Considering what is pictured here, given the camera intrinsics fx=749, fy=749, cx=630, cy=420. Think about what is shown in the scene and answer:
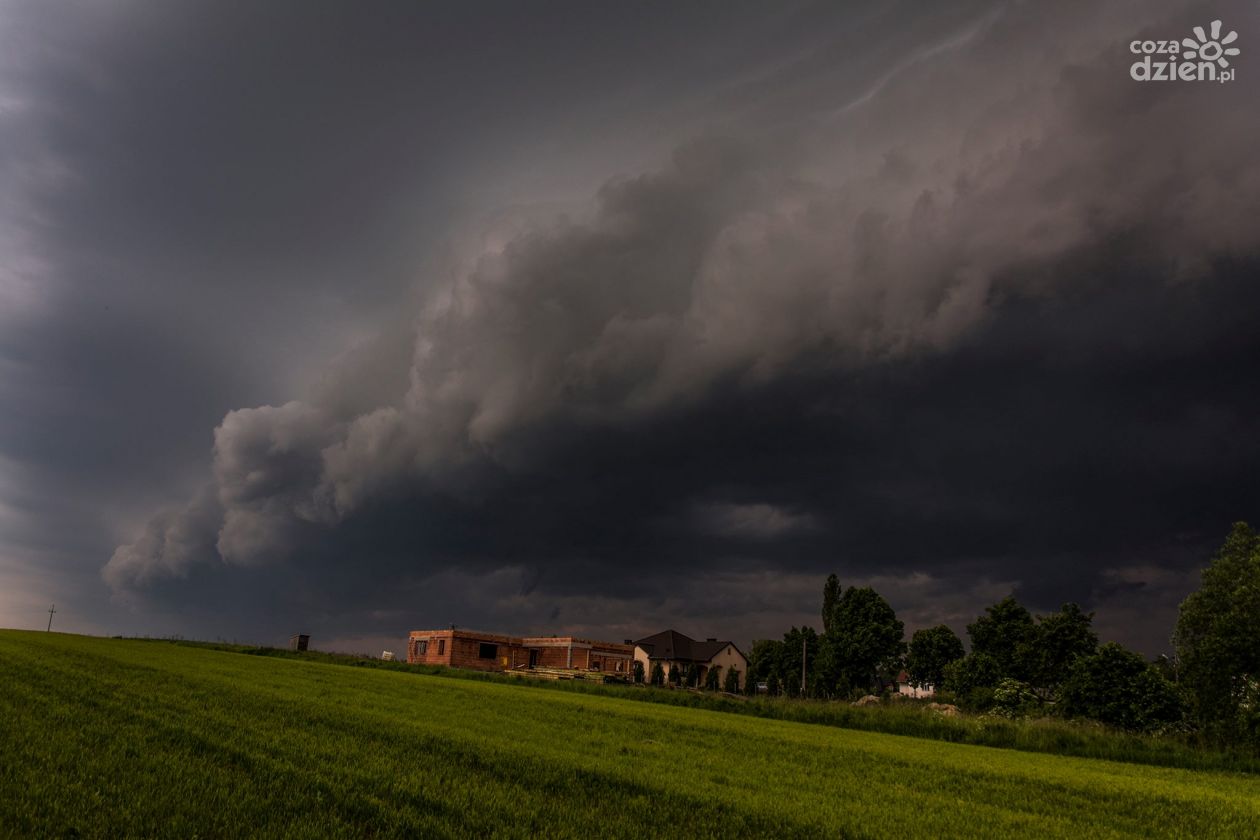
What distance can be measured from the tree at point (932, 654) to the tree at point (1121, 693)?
46910 mm

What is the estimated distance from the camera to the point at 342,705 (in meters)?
19.0

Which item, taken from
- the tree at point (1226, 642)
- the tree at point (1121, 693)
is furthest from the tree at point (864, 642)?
the tree at point (1226, 642)

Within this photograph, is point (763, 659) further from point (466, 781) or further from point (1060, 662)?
point (466, 781)

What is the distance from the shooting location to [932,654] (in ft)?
301

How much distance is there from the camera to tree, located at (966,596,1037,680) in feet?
229

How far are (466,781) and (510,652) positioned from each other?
89.3 metres

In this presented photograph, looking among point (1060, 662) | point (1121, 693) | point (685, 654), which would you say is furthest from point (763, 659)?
point (1121, 693)

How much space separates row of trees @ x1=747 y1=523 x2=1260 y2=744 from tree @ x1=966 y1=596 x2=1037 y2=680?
0.33ft

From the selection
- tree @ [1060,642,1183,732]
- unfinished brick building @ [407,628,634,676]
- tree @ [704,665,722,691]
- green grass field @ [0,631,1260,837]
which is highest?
green grass field @ [0,631,1260,837]

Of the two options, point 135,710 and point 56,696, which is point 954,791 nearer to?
point 135,710

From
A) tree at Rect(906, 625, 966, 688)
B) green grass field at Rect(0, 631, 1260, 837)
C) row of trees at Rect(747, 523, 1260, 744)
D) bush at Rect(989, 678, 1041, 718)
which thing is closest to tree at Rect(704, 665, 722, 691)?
row of trees at Rect(747, 523, 1260, 744)

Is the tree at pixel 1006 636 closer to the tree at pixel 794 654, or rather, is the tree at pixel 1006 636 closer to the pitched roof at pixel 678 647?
the tree at pixel 794 654

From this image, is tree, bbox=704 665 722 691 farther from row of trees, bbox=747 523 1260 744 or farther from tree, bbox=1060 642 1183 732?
tree, bbox=1060 642 1183 732

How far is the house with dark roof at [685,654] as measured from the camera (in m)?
121
